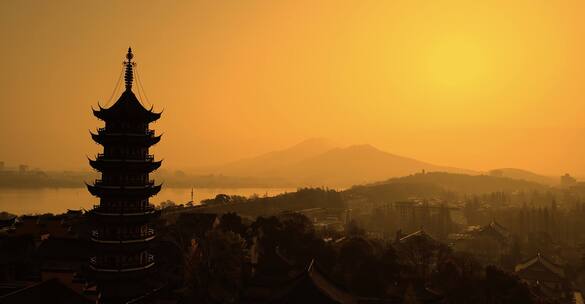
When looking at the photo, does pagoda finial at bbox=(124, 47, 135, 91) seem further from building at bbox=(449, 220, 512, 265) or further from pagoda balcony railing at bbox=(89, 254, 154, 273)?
building at bbox=(449, 220, 512, 265)

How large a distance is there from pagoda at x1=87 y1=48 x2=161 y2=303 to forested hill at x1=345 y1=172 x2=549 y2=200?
109 metres

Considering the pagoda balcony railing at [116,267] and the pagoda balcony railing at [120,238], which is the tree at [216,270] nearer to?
the pagoda balcony railing at [116,267]

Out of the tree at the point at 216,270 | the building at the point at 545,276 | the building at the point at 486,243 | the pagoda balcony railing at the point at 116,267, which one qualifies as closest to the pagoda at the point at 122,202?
the pagoda balcony railing at the point at 116,267

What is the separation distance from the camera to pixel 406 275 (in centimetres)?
2984

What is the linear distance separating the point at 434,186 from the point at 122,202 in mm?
135578

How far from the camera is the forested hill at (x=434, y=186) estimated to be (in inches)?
5369

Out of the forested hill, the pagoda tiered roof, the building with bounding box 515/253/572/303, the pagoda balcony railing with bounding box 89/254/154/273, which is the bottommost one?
the building with bounding box 515/253/572/303

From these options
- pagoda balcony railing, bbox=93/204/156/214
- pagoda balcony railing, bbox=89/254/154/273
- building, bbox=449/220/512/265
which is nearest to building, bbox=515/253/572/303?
building, bbox=449/220/512/265

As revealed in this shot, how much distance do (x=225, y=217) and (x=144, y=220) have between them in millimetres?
14079

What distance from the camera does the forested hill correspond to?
447 feet

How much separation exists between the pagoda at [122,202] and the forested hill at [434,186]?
109 metres

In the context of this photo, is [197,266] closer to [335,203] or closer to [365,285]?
[365,285]

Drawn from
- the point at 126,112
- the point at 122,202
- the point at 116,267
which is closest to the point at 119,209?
the point at 122,202

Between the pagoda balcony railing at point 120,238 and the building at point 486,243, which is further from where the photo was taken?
the building at point 486,243
